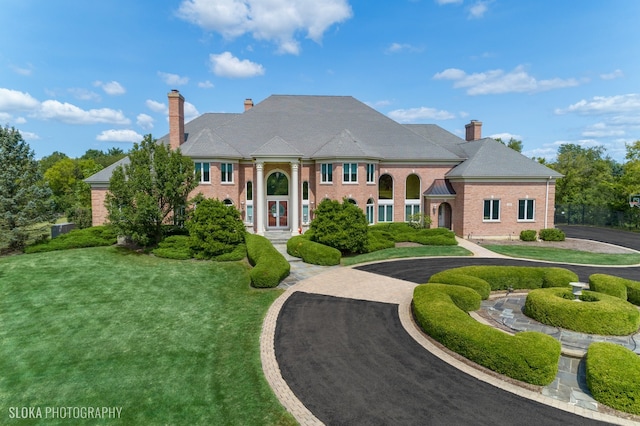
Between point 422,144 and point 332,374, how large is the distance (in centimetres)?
3085

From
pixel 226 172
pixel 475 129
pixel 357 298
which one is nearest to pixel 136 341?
pixel 357 298

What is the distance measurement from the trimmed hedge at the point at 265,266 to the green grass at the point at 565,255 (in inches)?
683

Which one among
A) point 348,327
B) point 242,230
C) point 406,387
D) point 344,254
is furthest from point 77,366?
point 344,254

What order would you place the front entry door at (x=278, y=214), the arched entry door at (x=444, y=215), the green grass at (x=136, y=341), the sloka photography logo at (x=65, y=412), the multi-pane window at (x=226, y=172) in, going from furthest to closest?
the arched entry door at (x=444, y=215) < the front entry door at (x=278, y=214) < the multi-pane window at (x=226, y=172) < the green grass at (x=136, y=341) < the sloka photography logo at (x=65, y=412)

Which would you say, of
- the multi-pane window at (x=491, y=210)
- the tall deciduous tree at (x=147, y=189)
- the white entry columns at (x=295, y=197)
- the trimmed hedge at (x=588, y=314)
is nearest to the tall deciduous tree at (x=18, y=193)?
the tall deciduous tree at (x=147, y=189)

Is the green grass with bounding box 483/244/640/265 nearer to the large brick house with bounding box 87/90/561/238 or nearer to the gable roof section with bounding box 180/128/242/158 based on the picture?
the large brick house with bounding box 87/90/561/238

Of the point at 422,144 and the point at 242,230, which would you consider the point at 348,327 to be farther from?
the point at 422,144

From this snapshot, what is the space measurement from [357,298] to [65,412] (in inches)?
428

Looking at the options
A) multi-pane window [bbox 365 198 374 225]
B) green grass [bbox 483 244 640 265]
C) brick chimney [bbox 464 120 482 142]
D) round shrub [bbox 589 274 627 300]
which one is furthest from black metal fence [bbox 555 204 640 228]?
round shrub [bbox 589 274 627 300]

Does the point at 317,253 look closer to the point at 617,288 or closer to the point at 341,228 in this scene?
the point at 341,228

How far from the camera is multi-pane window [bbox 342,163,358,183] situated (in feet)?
104

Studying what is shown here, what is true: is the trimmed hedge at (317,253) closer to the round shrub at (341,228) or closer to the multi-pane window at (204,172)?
the round shrub at (341,228)

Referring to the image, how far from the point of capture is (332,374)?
9516 mm

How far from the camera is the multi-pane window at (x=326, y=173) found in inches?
1259
